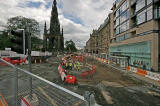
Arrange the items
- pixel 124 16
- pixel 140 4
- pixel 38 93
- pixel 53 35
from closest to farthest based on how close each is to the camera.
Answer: pixel 38 93
pixel 140 4
pixel 124 16
pixel 53 35

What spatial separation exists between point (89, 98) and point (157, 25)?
21.9 m

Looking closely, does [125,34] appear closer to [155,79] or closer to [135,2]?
[135,2]

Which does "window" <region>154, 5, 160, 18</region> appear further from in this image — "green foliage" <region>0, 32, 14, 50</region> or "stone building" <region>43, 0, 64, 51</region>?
"stone building" <region>43, 0, 64, 51</region>

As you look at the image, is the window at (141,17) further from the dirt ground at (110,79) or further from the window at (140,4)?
the dirt ground at (110,79)

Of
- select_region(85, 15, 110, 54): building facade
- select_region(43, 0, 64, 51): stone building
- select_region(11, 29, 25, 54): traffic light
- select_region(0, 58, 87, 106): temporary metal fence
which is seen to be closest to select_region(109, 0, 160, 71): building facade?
select_region(0, 58, 87, 106): temporary metal fence

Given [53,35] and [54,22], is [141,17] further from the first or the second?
[54,22]

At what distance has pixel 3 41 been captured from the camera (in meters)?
39.2

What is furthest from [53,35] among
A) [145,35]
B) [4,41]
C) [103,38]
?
[145,35]

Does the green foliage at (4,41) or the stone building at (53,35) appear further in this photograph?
the stone building at (53,35)

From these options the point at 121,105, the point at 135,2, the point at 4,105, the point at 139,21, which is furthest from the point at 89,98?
→ the point at 135,2

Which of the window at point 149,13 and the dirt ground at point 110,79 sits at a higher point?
the window at point 149,13

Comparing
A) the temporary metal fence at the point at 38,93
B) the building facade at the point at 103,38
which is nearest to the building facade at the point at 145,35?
the temporary metal fence at the point at 38,93

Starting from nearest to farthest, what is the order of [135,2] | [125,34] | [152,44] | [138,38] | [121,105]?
[121,105]
[152,44]
[138,38]
[135,2]
[125,34]

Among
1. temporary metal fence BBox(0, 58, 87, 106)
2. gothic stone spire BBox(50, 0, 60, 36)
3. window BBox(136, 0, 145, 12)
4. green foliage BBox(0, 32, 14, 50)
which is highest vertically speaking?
gothic stone spire BBox(50, 0, 60, 36)
